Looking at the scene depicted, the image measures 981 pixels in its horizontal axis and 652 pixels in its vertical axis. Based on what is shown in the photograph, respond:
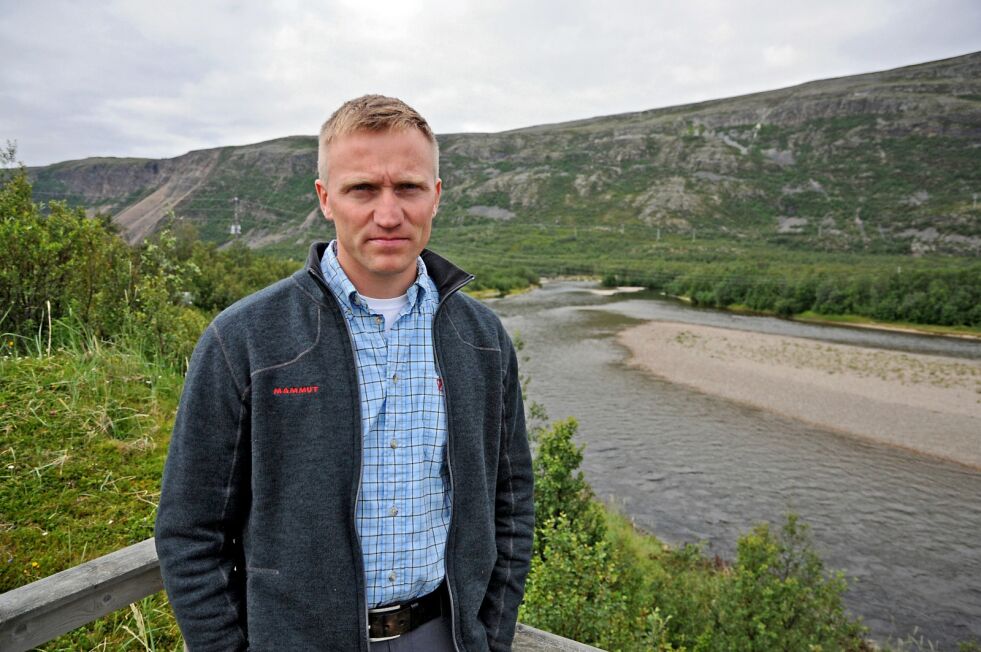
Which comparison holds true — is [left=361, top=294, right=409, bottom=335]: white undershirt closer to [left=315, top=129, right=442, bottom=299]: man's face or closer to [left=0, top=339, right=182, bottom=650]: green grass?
[left=315, top=129, right=442, bottom=299]: man's face

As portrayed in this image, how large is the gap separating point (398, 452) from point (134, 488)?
127 inches

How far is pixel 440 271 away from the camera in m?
1.94

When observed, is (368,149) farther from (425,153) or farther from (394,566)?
(394,566)

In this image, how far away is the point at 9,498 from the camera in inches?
129

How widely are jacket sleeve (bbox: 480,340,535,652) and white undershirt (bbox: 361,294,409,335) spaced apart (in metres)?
0.44

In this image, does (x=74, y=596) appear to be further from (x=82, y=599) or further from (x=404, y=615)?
(x=404, y=615)

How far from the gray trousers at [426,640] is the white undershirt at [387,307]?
2.92 ft

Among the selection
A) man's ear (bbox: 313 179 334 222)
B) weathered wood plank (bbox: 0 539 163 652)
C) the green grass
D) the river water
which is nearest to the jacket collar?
man's ear (bbox: 313 179 334 222)

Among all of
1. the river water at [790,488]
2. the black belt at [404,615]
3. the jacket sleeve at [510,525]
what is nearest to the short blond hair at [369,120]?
the jacket sleeve at [510,525]

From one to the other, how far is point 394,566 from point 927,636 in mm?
10719

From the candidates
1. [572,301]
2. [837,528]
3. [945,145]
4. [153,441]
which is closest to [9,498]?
[153,441]

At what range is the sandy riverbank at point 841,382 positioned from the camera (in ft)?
57.9

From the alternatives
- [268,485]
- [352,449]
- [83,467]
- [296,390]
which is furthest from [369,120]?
[83,467]

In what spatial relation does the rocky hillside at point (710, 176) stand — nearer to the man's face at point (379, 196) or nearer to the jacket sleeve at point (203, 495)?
the man's face at point (379, 196)
